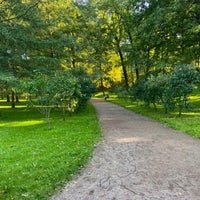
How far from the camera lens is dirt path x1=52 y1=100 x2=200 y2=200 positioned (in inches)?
160

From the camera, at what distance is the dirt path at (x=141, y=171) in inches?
160

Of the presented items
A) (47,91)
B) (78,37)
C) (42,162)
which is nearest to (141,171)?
(42,162)

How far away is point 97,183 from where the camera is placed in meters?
4.56

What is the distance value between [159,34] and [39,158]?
12.3 meters

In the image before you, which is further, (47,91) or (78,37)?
(78,37)

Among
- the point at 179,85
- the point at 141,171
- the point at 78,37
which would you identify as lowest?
the point at 141,171

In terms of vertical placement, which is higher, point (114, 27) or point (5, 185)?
point (114, 27)

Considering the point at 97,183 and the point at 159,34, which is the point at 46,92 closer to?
the point at 97,183

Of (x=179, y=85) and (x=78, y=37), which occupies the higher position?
(x=78, y=37)

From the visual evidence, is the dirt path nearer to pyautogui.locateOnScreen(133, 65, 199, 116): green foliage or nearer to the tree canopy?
pyautogui.locateOnScreen(133, 65, 199, 116): green foliage

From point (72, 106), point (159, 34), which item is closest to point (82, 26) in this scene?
point (159, 34)

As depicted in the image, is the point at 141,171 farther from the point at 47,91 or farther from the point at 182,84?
the point at 182,84

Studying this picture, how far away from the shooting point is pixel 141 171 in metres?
5.11

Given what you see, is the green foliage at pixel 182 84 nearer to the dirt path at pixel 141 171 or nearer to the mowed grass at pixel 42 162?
the dirt path at pixel 141 171
